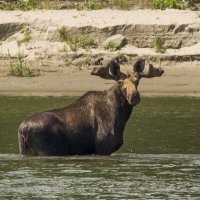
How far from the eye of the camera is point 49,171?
16.2 metres

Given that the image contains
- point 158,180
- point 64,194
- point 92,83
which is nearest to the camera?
point 64,194

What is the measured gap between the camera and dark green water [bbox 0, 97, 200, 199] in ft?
48.2

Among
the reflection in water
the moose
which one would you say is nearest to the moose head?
the moose

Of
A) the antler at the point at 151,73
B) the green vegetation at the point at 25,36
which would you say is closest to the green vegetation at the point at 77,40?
the green vegetation at the point at 25,36

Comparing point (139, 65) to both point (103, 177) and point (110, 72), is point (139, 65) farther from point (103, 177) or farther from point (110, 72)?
point (103, 177)

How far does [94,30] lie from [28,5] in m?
2.08

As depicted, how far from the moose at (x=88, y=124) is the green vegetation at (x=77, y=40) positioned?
11053 mm

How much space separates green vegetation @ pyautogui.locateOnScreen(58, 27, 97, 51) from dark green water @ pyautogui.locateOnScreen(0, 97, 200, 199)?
6558 millimetres

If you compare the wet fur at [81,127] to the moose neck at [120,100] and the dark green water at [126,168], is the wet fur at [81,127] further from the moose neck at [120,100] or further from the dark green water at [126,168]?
the dark green water at [126,168]

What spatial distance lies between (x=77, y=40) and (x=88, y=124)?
37.6ft

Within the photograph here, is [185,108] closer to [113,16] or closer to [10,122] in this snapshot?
[10,122]

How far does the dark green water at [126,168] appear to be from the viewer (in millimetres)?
14703

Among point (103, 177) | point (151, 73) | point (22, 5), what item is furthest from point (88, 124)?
point (22, 5)

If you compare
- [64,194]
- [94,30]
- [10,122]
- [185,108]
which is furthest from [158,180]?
[94,30]
